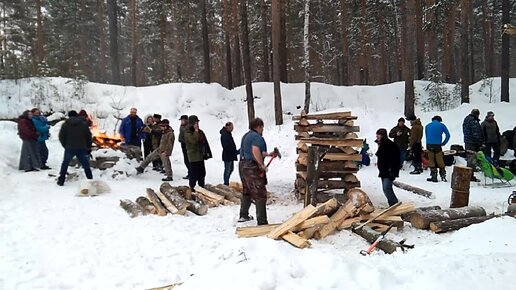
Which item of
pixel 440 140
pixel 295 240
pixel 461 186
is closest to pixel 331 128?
pixel 461 186

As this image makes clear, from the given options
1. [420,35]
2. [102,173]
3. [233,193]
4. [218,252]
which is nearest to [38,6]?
[102,173]

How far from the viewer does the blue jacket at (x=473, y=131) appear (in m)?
11.6

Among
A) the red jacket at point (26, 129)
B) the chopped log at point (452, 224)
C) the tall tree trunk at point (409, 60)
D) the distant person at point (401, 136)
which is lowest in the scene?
the chopped log at point (452, 224)

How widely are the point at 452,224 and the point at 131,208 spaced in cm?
606

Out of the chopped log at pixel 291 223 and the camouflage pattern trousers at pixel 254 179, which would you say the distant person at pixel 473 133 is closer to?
the chopped log at pixel 291 223

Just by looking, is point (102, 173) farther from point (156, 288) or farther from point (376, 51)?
point (376, 51)

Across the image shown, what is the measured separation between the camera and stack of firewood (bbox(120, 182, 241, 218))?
25.6ft

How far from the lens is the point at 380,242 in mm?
5805

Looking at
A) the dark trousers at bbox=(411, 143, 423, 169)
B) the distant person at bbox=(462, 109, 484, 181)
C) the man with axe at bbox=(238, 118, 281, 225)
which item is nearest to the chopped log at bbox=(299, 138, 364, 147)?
the man with axe at bbox=(238, 118, 281, 225)

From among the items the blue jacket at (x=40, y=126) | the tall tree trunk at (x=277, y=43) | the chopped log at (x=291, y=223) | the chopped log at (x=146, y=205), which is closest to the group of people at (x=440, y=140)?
the chopped log at (x=291, y=223)

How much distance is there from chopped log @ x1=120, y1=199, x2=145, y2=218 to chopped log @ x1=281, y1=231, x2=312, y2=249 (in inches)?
128

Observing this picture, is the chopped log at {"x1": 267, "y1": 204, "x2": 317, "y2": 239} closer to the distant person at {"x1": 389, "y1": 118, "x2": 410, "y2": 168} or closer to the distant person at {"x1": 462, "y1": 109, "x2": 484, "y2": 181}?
Result: the distant person at {"x1": 389, "y1": 118, "x2": 410, "y2": 168}

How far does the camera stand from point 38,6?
2511cm

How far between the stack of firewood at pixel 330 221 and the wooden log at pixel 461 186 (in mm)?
1488
